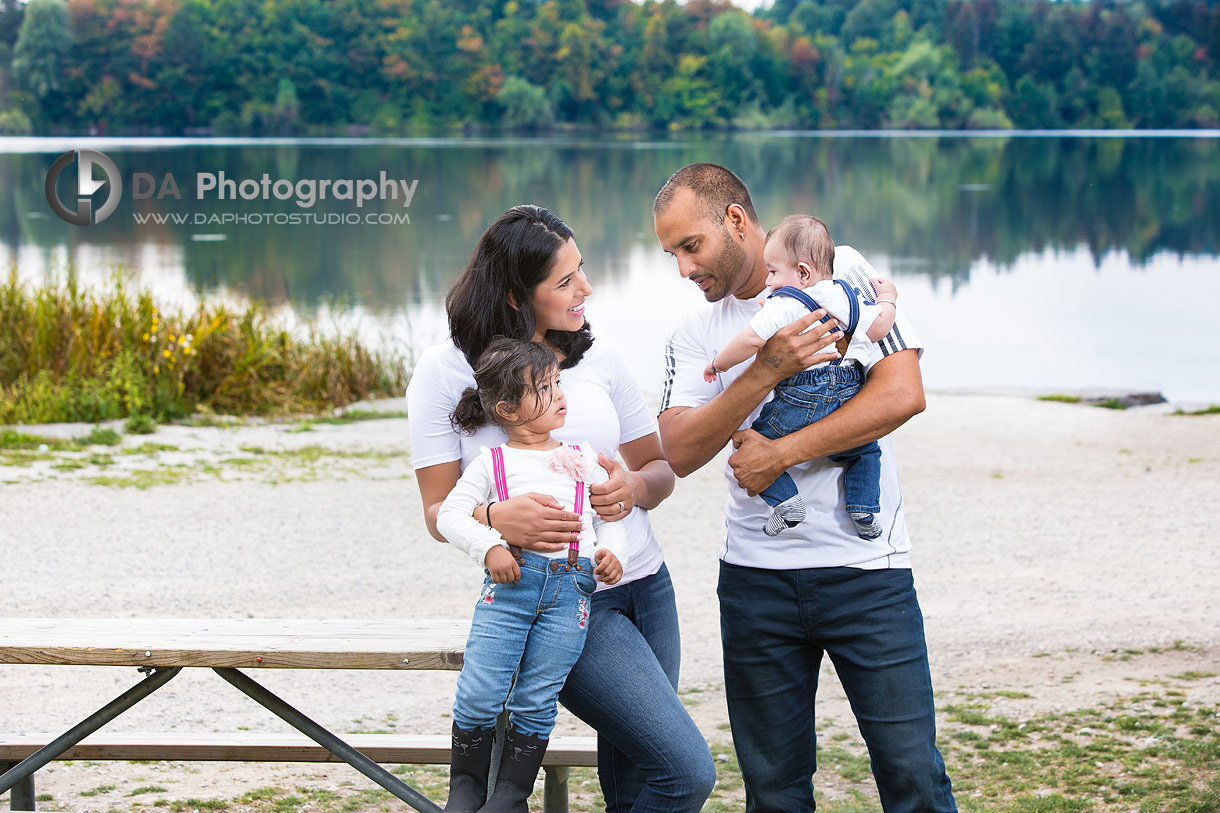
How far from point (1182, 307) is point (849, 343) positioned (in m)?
30.1

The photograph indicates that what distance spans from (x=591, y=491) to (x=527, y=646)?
32cm

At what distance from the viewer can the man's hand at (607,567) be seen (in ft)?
7.77

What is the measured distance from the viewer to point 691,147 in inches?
3196

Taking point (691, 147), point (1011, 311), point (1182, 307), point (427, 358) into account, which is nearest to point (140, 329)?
point (427, 358)

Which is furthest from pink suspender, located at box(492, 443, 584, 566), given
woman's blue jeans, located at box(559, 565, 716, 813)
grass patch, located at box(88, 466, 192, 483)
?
grass patch, located at box(88, 466, 192, 483)

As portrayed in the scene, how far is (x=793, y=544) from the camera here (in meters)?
2.46

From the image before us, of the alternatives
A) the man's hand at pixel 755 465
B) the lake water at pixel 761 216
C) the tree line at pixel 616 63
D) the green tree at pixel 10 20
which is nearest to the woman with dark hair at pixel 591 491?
the man's hand at pixel 755 465

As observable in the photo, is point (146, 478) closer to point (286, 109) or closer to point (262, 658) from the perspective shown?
point (262, 658)

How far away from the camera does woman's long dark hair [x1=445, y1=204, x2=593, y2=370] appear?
2480 millimetres

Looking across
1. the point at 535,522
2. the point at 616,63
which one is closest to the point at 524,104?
the point at 616,63

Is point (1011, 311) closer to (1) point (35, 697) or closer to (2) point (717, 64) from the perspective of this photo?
(1) point (35, 697)

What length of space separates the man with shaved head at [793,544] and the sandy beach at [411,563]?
1360 millimetres

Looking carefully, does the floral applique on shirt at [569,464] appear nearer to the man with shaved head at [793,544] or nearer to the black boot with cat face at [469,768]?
the man with shaved head at [793,544]

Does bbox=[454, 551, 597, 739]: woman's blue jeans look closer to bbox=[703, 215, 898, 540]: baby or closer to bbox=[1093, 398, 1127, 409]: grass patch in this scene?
bbox=[703, 215, 898, 540]: baby
